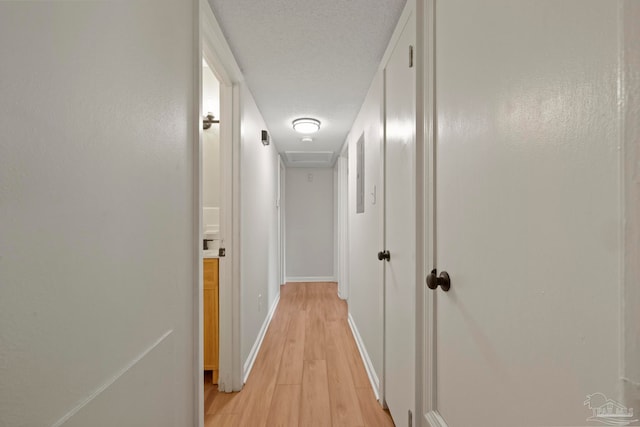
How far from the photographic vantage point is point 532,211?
549mm

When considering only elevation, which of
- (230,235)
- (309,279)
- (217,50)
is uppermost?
(217,50)

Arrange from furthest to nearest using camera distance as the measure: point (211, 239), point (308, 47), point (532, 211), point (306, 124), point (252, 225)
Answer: point (306, 124) → point (252, 225) → point (211, 239) → point (308, 47) → point (532, 211)

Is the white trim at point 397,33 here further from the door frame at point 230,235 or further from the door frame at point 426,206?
the door frame at point 230,235

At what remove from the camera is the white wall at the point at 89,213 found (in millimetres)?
463

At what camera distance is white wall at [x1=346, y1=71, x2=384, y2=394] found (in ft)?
6.21

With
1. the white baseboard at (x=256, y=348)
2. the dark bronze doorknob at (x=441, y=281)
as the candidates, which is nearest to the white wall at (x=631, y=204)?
the dark bronze doorknob at (x=441, y=281)

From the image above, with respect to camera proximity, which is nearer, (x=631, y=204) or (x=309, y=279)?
(x=631, y=204)

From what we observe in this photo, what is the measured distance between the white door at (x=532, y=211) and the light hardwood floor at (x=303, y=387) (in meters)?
Answer: 1.09

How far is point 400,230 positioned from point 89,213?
1252 mm

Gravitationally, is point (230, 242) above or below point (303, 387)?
above

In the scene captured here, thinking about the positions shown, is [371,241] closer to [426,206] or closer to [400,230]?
[400,230]

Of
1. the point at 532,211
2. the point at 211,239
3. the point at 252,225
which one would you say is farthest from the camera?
the point at 252,225

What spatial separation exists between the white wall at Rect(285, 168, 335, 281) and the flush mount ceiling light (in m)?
2.33
